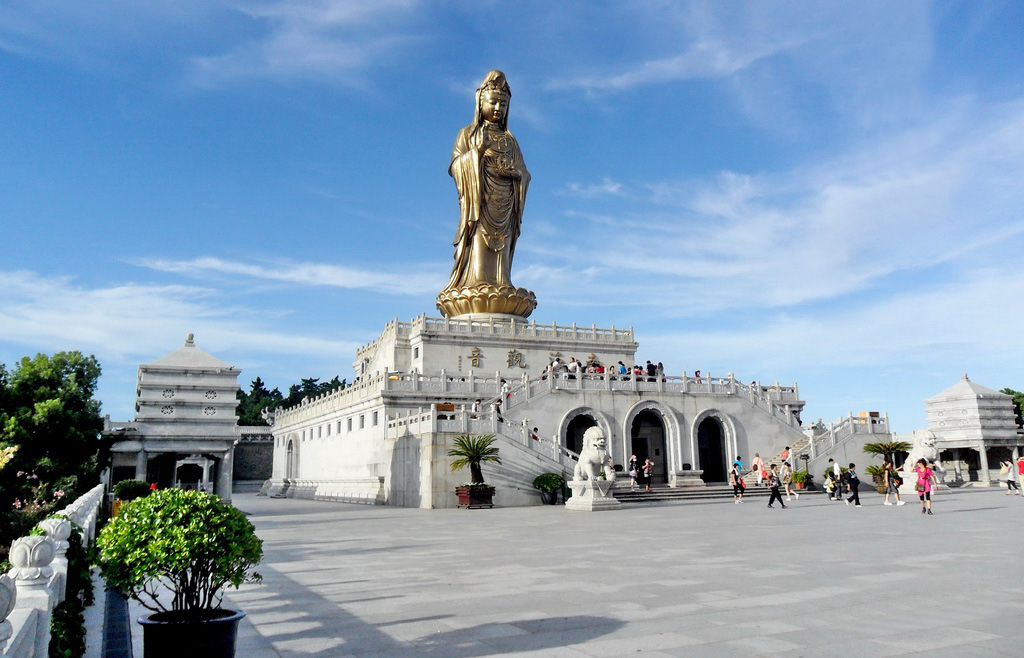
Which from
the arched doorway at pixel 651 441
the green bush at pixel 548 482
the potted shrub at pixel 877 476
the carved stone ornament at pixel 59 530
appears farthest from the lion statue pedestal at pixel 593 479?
the carved stone ornament at pixel 59 530

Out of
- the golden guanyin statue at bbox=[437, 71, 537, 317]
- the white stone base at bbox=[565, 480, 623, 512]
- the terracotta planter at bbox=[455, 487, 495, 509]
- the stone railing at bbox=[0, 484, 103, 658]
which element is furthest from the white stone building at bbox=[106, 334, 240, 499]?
the stone railing at bbox=[0, 484, 103, 658]

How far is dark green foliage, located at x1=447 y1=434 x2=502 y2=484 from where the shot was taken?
25.2 metres

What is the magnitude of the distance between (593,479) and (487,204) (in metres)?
23.8

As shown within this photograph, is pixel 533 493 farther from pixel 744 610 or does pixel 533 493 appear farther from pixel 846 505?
pixel 744 610

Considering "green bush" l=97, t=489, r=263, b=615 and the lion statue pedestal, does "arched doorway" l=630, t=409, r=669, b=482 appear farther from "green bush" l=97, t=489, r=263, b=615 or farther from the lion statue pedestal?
"green bush" l=97, t=489, r=263, b=615

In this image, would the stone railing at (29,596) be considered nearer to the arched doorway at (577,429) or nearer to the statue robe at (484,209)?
the arched doorway at (577,429)

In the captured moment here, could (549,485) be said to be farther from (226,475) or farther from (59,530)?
(59,530)

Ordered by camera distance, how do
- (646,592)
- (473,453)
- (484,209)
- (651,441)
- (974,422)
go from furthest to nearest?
(484,209) → (974,422) → (651,441) → (473,453) → (646,592)

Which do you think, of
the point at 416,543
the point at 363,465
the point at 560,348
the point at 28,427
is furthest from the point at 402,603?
the point at 560,348

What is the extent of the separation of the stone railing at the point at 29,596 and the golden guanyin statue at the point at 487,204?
35.9m

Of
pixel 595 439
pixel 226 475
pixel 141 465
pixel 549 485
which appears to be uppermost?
pixel 595 439

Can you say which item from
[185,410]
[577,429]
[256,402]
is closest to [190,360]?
[185,410]

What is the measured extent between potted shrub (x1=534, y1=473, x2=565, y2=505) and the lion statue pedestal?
2363 millimetres

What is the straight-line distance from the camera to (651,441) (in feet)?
111
